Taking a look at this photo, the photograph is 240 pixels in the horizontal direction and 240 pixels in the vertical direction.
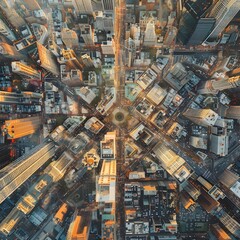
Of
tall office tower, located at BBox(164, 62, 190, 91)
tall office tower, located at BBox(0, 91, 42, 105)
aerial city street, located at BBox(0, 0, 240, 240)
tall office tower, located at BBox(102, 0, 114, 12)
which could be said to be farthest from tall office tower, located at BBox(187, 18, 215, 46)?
tall office tower, located at BBox(0, 91, 42, 105)

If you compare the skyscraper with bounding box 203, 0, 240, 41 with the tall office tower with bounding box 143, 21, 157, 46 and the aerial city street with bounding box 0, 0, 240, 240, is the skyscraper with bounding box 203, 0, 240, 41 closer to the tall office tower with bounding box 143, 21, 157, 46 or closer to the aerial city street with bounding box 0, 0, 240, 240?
the aerial city street with bounding box 0, 0, 240, 240

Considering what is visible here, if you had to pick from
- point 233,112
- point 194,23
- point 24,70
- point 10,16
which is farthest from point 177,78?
point 10,16

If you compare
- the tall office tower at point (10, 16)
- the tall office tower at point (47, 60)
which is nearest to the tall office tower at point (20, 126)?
the tall office tower at point (47, 60)

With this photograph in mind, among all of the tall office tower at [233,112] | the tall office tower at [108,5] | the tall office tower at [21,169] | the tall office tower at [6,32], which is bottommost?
the tall office tower at [21,169]

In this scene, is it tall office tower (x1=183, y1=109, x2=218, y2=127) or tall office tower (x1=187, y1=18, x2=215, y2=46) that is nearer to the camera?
tall office tower (x1=183, y1=109, x2=218, y2=127)

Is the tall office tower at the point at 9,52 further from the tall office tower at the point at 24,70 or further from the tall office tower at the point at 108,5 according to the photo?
the tall office tower at the point at 108,5

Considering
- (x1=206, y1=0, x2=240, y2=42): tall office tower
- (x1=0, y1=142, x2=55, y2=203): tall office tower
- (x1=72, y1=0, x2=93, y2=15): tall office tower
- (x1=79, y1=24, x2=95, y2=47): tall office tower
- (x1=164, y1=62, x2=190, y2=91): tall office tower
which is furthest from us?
(x1=164, y1=62, x2=190, y2=91): tall office tower
